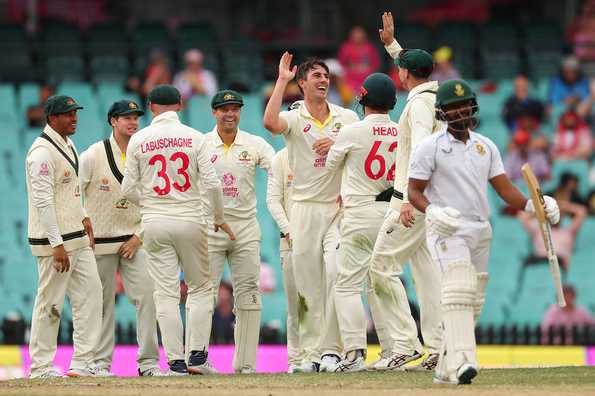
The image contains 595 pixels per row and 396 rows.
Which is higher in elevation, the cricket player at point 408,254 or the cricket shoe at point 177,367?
the cricket player at point 408,254

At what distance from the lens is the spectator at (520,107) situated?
24.6m

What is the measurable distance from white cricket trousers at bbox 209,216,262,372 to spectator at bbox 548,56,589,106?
11.8 m

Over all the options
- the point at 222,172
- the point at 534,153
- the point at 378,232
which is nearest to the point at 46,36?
the point at 534,153

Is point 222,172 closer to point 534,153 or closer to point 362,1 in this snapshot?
point 534,153

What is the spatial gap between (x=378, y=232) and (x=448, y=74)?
459 inches

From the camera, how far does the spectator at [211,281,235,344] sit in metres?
18.8

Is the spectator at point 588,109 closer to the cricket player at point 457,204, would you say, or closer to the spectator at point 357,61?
the spectator at point 357,61

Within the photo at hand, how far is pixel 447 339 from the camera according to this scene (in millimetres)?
10812

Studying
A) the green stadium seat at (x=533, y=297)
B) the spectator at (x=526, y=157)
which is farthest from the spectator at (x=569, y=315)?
the spectator at (x=526, y=157)

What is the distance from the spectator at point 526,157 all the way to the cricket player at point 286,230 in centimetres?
919

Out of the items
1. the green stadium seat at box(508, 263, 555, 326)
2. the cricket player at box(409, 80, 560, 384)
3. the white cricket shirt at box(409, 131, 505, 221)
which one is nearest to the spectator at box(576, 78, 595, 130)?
the green stadium seat at box(508, 263, 555, 326)

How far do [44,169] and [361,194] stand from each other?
270cm

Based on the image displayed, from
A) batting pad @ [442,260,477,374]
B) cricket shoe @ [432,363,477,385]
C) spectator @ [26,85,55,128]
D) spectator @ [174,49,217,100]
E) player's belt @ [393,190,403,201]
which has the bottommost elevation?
cricket shoe @ [432,363,477,385]

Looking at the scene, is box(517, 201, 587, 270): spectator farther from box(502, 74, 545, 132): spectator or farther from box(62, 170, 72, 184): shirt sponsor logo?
box(62, 170, 72, 184): shirt sponsor logo
